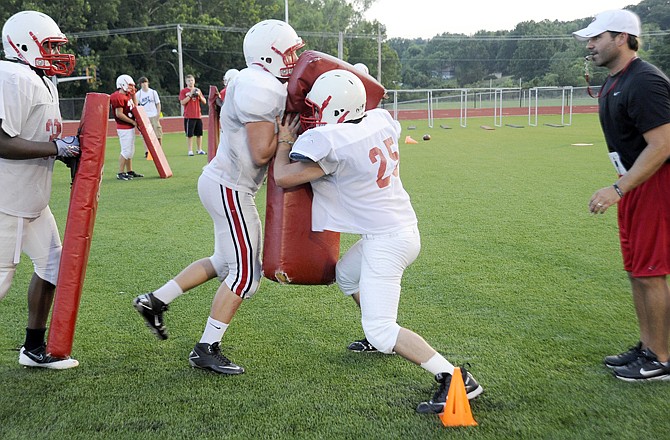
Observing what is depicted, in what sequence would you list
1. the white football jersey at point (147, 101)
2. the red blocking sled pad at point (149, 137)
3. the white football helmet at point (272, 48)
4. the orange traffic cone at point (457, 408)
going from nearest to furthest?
1. the orange traffic cone at point (457, 408)
2. the white football helmet at point (272, 48)
3. the red blocking sled pad at point (149, 137)
4. the white football jersey at point (147, 101)

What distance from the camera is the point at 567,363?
386 cm

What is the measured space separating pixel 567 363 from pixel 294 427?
1.68 meters

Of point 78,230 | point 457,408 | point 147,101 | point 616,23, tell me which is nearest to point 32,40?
point 78,230

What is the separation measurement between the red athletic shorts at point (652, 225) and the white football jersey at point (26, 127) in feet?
10.7

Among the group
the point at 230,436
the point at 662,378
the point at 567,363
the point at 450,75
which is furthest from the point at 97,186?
the point at 450,75

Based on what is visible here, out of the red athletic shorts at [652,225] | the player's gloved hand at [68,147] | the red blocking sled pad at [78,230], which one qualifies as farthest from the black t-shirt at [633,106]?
the player's gloved hand at [68,147]

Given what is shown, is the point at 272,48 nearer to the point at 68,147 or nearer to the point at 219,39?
the point at 68,147

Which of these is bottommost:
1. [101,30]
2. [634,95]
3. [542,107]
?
[542,107]

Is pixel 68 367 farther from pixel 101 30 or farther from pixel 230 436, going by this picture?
pixel 101 30

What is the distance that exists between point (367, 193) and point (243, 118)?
0.81m

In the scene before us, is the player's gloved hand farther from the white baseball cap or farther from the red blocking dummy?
the white baseball cap

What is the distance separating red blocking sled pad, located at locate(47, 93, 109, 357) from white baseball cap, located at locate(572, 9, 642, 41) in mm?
2774

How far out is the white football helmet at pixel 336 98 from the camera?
3350mm

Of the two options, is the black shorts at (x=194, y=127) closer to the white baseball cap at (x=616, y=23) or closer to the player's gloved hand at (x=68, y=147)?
the player's gloved hand at (x=68, y=147)
